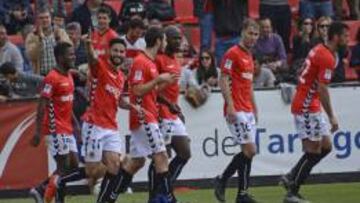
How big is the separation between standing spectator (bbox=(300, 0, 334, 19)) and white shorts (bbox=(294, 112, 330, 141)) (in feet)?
25.4

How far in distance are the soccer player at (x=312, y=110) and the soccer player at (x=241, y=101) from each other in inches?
25.9

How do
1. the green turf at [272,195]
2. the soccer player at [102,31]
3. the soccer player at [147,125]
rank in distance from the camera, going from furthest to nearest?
the soccer player at [102,31] < the green turf at [272,195] < the soccer player at [147,125]

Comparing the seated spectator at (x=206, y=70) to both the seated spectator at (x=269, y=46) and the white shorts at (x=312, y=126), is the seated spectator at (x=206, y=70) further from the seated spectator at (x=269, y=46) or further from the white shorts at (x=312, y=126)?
the white shorts at (x=312, y=126)

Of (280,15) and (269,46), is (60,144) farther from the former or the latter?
(280,15)

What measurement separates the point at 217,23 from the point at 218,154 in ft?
13.1

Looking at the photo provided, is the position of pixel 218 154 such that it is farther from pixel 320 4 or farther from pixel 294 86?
pixel 320 4

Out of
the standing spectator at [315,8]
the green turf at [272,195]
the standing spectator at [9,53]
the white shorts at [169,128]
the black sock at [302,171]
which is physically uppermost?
the standing spectator at [315,8]

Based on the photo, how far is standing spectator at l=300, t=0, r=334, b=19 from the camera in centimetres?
2505

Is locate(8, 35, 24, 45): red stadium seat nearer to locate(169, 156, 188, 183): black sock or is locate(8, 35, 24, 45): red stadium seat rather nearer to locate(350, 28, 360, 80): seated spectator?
locate(350, 28, 360, 80): seated spectator

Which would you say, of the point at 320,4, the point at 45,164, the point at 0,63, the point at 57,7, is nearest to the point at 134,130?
the point at 45,164

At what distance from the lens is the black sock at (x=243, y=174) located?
56.1 feet

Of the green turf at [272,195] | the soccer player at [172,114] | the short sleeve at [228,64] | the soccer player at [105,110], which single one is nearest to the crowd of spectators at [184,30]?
the green turf at [272,195]

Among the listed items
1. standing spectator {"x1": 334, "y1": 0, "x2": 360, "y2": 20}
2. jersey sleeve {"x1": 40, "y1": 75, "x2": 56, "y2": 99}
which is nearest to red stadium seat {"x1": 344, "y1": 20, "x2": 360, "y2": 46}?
standing spectator {"x1": 334, "y1": 0, "x2": 360, "y2": 20}

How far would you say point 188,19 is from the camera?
25500 millimetres
